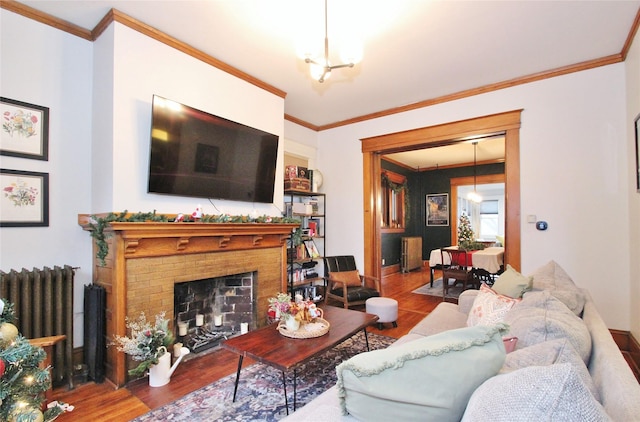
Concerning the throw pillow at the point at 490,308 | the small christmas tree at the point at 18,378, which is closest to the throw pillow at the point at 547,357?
the throw pillow at the point at 490,308

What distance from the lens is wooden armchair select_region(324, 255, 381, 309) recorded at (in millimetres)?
4000

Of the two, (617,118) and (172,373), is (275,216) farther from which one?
(617,118)

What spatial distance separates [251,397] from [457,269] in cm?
400

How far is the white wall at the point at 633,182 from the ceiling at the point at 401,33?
0.25 metres

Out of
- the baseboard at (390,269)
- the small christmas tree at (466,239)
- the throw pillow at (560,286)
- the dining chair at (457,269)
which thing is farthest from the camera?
the baseboard at (390,269)

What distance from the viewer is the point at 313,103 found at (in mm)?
4348

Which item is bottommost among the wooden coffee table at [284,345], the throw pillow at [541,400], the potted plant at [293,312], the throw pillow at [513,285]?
the wooden coffee table at [284,345]

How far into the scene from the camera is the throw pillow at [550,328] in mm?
1233

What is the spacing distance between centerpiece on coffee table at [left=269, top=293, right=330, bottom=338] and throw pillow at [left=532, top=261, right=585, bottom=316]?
1.56 metres

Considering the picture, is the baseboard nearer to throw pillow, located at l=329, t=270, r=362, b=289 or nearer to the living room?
throw pillow, located at l=329, t=270, r=362, b=289

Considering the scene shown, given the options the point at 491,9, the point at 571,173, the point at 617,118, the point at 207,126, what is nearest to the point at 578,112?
the point at 617,118

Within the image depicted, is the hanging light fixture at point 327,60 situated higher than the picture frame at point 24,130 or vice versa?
the hanging light fixture at point 327,60

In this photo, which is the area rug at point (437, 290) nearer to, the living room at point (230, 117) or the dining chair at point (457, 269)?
the dining chair at point (457, 269)

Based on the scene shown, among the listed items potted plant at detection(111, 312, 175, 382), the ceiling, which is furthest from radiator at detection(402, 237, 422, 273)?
potted plant at detection(111, 312, 175, 382)
